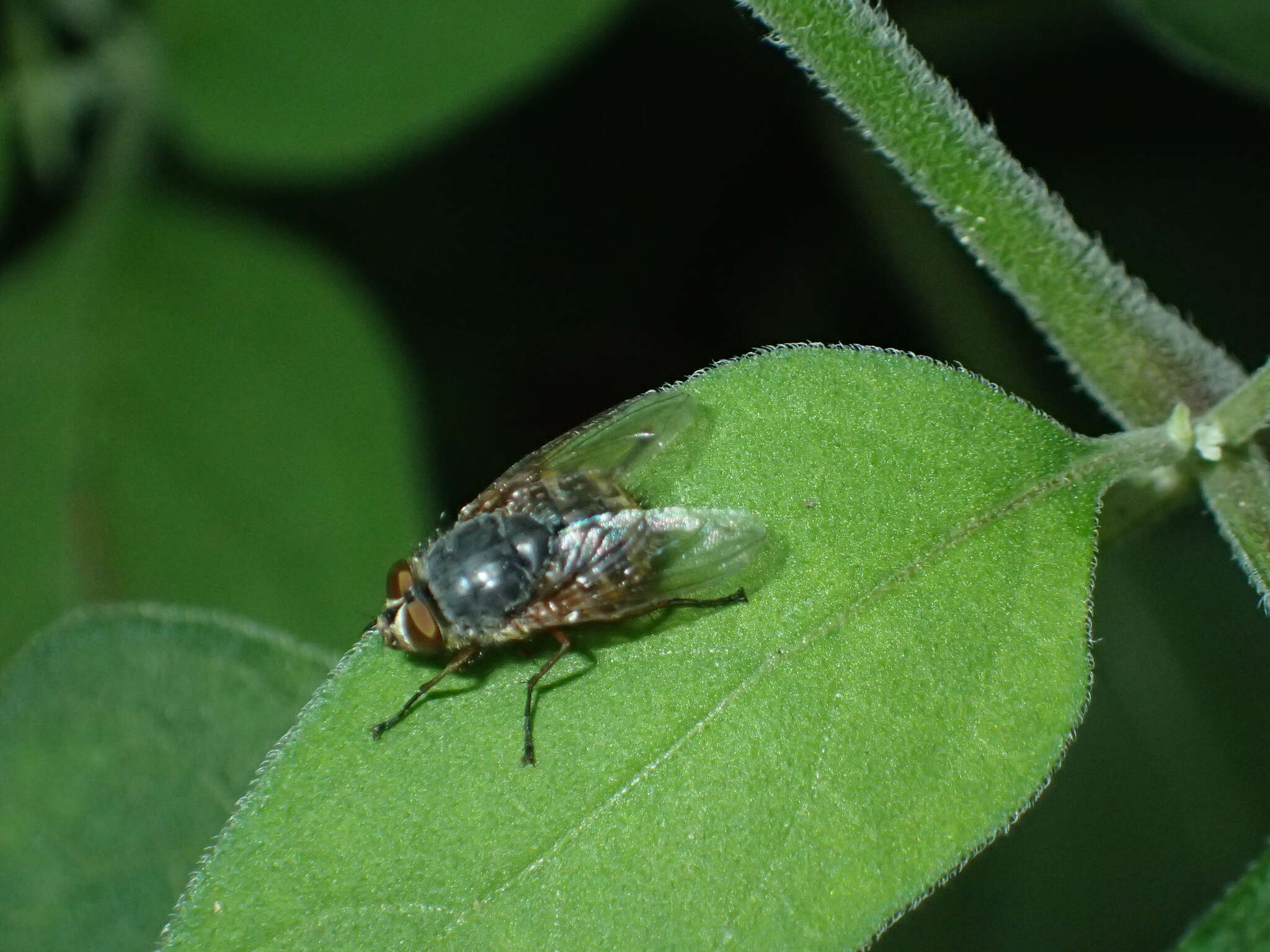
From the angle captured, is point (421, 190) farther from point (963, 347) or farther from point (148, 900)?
point (148, 900)

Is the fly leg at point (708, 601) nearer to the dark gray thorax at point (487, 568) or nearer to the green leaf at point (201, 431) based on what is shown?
the dark gray thorax at point (487, 568)

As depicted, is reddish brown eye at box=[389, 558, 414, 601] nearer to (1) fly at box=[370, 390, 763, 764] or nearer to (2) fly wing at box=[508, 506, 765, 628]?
(1) fly at box=[370, 390, 763, 764]

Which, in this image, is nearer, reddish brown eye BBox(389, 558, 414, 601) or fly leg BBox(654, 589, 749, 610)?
fly leg BBox(654, 589, 749, 610)

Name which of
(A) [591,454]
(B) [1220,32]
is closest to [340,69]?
(A) [591,454]

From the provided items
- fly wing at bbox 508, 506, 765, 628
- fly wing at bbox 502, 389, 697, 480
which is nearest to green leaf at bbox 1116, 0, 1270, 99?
fly wing at bbox 502, 389, 697, 480

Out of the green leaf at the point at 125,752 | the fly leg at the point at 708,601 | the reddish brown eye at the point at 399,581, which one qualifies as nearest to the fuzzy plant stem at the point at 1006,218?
the fly leg at the point at 708,601

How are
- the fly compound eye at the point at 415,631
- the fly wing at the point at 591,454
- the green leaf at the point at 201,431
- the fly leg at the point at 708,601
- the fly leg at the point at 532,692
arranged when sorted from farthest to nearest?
1. the green leaf at the point at 201,431
2. the fly wing at the point at 591,454
3. the fly compound eye at the point at 415,631
4. the fly leg at the point at 708,601
5. the fly leg at the point at 532,692

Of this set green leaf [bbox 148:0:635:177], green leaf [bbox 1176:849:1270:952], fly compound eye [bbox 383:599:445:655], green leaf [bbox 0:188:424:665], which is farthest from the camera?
green leaf [bbox 148:0:635:177]
